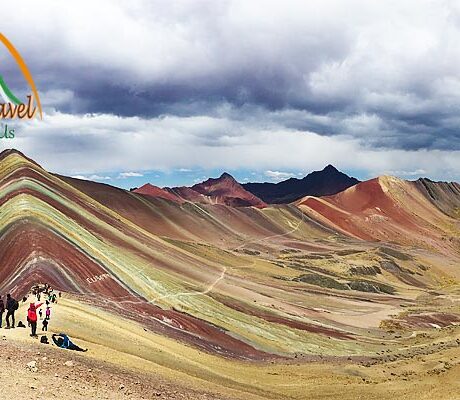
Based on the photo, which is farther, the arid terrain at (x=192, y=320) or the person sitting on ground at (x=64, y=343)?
the person sitting on ground at (x=64, y=343)

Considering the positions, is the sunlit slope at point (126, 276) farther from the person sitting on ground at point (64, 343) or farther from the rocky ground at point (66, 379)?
the rocky ground at point (66, 379)

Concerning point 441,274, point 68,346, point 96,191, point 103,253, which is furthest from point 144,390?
point 441,274

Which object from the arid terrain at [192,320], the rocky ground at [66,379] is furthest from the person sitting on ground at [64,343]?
the arid terrain at [192,320]

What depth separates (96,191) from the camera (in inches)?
6206

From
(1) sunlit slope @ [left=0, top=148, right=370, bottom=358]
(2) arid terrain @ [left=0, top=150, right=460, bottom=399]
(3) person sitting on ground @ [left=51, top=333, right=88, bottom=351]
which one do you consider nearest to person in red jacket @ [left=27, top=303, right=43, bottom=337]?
(2) arid terrain @ [left=0, top=150, right=460, bottom=399]

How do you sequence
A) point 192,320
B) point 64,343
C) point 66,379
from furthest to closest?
point 192,320
point 64,343
point 66,379

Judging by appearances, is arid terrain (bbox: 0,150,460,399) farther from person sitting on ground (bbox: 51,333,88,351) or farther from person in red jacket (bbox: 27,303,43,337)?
person sitting on ground (bbox: 51,333,88,351)

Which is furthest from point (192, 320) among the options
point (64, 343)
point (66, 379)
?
point (66, 379)

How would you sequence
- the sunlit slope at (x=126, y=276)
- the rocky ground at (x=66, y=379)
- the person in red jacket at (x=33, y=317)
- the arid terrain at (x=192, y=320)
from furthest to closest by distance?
the sunlit slope at (x=126, y=276) → the arid terrain at (x=192, y=320) → the person in red jacket at (x=33, y=317) → the rocky ground at (x=66, y=379)

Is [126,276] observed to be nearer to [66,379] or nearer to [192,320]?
[192,320]

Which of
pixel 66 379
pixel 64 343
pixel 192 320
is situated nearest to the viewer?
pixel 66 379

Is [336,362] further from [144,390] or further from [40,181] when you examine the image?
[40,181]

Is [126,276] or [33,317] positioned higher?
[33,317]

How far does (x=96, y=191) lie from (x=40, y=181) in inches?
2307
